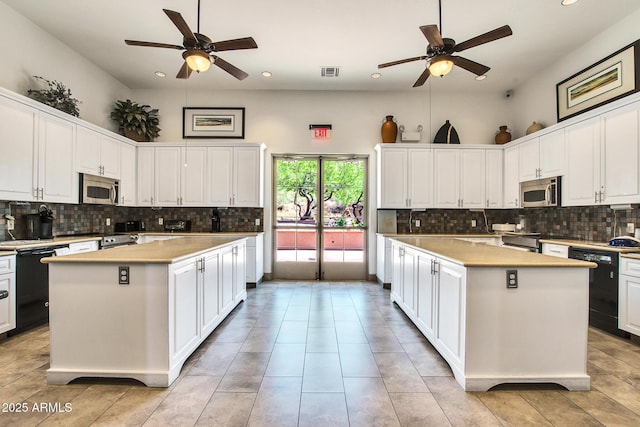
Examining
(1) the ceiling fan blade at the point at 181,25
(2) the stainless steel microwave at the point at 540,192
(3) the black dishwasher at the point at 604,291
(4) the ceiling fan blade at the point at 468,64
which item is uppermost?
(1) the ceiling fan blade at the point at 181,25

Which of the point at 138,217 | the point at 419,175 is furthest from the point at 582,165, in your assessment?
the point at 138,217

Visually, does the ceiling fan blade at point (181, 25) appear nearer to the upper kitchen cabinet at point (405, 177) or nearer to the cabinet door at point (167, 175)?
the cabinet door at point (167, 175)

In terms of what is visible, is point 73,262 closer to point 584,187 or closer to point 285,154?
point 285,154

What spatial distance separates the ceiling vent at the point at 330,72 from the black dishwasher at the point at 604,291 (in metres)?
3.85

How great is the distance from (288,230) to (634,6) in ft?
16.8

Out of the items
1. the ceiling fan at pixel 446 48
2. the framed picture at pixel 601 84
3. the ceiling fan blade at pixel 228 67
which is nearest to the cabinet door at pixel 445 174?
the framed picture at pixel 601 84

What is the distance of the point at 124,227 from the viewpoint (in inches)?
197

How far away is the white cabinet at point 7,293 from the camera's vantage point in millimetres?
2689

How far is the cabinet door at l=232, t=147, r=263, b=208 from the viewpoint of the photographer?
16.1 ft

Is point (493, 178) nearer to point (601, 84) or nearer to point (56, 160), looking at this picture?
point (601, 84)

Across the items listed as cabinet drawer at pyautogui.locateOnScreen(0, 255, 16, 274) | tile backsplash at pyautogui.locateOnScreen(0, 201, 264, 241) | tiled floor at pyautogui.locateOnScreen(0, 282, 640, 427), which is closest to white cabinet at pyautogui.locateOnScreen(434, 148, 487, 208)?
tiled floor at pyautogui.locateOnScreen(0, 282, 640, 427)

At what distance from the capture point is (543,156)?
420 cm

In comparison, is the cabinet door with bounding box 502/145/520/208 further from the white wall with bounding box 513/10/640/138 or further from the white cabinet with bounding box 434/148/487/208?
the white wall with bounding box 513/10/640/138

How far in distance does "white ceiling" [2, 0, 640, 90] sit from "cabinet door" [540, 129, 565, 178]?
1098 mm
